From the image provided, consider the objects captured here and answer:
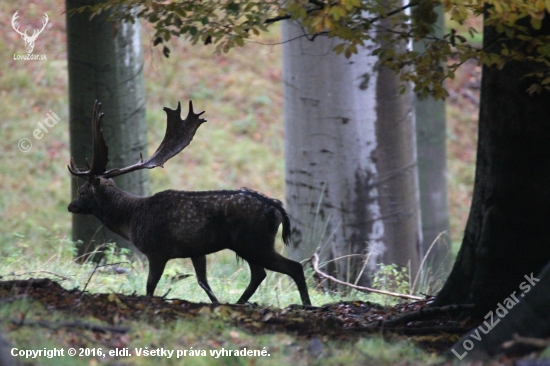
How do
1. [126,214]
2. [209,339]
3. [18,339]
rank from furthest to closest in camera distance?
[126,214], [209,339], [18,339]

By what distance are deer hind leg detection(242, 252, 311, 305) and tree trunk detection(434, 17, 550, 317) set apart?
1.51m

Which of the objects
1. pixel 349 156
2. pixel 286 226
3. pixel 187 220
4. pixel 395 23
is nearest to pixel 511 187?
pixel 395 23

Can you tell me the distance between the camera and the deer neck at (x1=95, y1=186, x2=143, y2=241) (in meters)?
6.37

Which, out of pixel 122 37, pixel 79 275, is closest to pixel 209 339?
pixel 79 275

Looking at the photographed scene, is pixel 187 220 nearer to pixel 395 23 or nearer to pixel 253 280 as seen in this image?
pixel 253 280

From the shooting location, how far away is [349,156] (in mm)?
9273

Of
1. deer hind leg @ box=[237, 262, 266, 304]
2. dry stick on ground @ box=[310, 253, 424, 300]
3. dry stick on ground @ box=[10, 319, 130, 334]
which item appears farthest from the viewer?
dry stick on ground @ box=[310, 253, 424, 300]

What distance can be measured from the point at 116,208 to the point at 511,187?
3.39m

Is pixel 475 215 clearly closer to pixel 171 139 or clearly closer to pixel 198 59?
pixel 171 139

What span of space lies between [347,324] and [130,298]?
5.48 feet

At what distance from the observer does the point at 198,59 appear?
67.7ft

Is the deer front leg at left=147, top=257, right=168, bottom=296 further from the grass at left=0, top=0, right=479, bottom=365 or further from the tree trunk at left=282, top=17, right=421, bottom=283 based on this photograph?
the tree trunk at left=282, top=17, right=421, bottom=283

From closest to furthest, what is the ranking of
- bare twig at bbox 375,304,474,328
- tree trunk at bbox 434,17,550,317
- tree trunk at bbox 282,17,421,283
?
tree trunk at bbox 434,17,550,317 → bare twig at bbox 375,304,474,328 → tree trunk at bbox 282,17,421,283

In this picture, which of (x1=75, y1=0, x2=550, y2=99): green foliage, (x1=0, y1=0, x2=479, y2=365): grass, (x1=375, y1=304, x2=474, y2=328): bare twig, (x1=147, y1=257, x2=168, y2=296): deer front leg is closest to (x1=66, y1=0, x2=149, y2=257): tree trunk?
(x1=0, y1=0, x2=479, y2=365): grass
